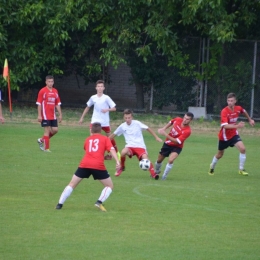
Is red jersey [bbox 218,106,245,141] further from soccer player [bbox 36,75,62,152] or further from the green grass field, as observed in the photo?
soccer player [bbox 36,75,62,152]

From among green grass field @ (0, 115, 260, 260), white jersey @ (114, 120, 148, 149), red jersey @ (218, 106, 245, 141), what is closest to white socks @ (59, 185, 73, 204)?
green grass field @ (0, 115, 260, 260)

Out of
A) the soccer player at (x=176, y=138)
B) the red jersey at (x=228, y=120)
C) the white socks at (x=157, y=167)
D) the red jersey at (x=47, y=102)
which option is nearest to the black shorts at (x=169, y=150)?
the soccer player at (x=176, y=138)

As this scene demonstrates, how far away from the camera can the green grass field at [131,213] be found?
946 centimetres

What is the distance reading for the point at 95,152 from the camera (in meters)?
11.6

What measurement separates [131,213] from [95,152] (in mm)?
1178

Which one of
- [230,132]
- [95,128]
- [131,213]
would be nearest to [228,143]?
[230,132]

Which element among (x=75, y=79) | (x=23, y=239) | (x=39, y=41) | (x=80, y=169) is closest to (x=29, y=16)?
(x=39, y=41)

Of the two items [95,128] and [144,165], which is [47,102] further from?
[95,128]

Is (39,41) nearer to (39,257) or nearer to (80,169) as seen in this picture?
(80,169)

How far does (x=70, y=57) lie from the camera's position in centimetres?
3180

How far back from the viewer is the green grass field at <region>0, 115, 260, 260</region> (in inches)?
372

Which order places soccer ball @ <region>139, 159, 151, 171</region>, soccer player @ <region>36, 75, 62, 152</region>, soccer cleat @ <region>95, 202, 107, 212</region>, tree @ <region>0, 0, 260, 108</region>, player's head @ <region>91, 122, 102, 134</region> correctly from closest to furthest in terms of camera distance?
player's head @ <region>91, 122, 102, 134</region> < soccer cleat @ <region>95, 202, 107, 212</region> < soccer ball @ <region>139, 159, 151, 171</region> < soccer player @ <region>36, 75, 62, 152</region> < tree @ <region>0, 0, 260, 108</region>

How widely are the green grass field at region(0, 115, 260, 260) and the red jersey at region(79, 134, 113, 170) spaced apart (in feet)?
2.60

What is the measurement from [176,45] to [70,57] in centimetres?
536
